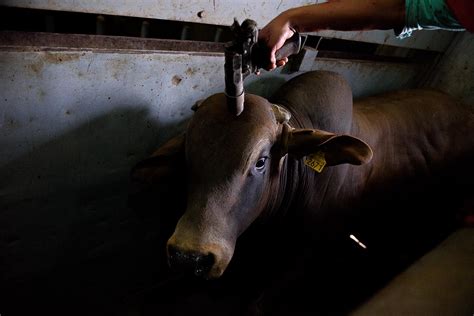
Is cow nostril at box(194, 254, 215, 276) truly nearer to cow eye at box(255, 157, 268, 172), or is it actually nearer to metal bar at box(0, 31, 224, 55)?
cow eye at box(255, 157, 268, 172)

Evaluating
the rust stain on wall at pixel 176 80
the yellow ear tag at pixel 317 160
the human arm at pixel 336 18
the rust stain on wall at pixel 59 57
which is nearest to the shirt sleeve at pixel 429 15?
the human arm at pixel 336 18

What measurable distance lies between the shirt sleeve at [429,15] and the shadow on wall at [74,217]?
153cm

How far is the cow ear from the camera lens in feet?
6.08

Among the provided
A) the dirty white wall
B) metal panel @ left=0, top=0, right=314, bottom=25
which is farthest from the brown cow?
metal panel @ left=0, top=0, right=314, bottom=25

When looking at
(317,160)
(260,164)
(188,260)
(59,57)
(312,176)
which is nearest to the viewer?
(188,260)

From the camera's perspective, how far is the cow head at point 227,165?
1.65 metres

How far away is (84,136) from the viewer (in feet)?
6.63

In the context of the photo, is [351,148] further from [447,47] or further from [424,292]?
[447,47]

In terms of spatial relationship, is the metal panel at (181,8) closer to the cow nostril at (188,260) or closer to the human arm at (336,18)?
the human arm at (336,18)

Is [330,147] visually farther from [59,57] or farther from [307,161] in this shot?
[59,57]

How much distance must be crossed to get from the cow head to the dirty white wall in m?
0.40

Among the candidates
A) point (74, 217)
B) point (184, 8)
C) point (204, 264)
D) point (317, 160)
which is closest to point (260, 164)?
point (317, 160)

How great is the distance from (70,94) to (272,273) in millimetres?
2031

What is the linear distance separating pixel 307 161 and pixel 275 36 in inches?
29.2
